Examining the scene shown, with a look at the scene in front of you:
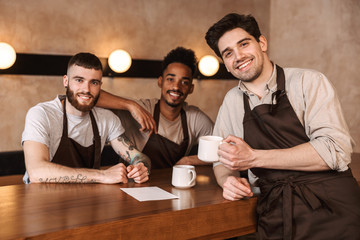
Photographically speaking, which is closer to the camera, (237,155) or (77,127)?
(237,155)

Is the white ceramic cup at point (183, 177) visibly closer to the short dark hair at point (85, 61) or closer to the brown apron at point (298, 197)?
the brown apron at point (298, 197)

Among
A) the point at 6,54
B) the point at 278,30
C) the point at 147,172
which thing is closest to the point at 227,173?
the point at 147,172

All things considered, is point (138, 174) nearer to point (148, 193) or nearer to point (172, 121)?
point (148, 193)

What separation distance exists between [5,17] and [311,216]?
2.67m

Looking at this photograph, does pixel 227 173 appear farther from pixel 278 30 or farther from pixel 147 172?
pixel 278 30

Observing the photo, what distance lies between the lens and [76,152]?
242 centimetres

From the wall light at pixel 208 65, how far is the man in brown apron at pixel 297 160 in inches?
79.4

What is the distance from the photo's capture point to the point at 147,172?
2.06 metres

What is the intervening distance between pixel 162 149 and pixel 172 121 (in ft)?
0.86

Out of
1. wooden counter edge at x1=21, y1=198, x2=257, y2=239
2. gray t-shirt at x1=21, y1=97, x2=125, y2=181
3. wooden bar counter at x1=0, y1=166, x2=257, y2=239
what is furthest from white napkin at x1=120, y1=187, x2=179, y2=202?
gray t-shirt at x1=21, y1=97, x2=125, y2=181

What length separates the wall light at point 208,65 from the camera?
3.95 m

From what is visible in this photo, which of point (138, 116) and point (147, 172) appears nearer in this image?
point (147, 172)

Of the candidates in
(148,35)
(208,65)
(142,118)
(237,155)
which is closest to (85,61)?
A: (142,118)

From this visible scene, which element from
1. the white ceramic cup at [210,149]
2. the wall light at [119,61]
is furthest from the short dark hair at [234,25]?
the wall light at [119,61]
